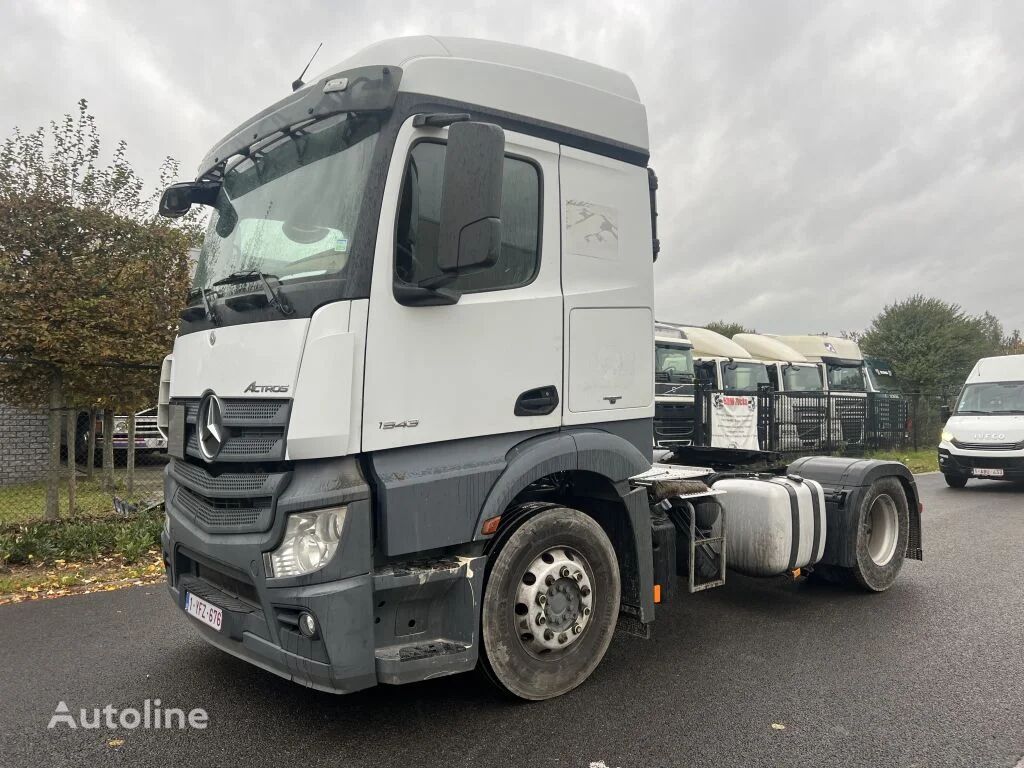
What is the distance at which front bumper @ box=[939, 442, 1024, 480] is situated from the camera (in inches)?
469

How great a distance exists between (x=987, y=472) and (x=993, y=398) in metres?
1.72

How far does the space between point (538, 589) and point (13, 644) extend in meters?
3.42

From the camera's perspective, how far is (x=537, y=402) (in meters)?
3.68

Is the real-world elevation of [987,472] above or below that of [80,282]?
below

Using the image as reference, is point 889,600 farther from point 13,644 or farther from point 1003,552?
point 13,644

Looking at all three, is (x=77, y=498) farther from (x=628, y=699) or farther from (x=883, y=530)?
(x=883, y=530)

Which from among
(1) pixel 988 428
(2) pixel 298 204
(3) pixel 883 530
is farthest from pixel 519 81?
(1) pixel 988 428

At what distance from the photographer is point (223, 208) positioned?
407cm

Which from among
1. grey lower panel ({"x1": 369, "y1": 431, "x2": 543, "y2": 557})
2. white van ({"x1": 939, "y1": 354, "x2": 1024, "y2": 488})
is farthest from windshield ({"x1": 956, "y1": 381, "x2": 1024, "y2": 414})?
grey lower panel ({"x1": 369, "y1": 431, "x2": 543, "y2": 557})

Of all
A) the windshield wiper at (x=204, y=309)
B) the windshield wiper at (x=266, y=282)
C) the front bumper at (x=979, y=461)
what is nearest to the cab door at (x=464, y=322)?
the windshield wiper at (x=266, y=282)

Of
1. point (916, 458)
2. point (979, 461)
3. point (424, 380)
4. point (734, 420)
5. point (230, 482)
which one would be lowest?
point (916, 458)

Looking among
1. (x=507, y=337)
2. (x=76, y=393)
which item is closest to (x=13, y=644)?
(x=507, y=337)

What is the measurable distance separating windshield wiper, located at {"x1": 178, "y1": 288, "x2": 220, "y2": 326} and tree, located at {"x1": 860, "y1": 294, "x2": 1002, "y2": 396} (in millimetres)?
38005

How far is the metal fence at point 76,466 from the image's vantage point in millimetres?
8125
